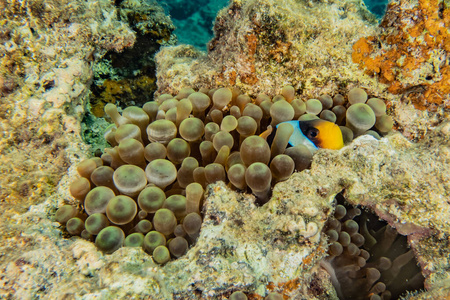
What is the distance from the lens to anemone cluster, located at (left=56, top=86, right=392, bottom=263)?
1317 mm

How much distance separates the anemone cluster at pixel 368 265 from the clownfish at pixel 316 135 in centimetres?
35

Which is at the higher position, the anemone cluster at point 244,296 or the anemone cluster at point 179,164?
the anemone cluster at point 179,164

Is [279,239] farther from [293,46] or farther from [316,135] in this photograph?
[293,46]

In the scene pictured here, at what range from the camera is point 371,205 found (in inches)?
54.8

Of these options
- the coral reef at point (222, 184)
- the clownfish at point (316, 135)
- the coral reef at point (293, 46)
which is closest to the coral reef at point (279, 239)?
the coral reef at point (222, 184)

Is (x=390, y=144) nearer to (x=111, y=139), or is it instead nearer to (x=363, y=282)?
(x=363, y=282)

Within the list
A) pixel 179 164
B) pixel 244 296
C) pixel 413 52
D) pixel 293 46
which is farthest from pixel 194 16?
pixel 244 296

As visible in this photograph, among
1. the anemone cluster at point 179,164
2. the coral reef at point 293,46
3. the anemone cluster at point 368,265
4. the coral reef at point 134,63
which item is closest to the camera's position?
the anemone cluster at point 179,164

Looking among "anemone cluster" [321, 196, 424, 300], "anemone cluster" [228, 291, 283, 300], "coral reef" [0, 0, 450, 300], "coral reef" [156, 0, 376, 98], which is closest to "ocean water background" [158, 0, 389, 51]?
"coral reef" [0, 0, 450, 300]

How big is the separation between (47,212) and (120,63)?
5.64ft

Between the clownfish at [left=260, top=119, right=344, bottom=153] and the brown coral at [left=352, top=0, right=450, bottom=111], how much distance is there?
0.68 metres

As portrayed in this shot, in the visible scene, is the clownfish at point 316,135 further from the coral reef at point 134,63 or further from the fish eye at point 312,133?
the coral reef at point 134,63

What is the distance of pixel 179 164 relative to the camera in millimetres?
1685

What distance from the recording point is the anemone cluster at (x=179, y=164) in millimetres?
1317
